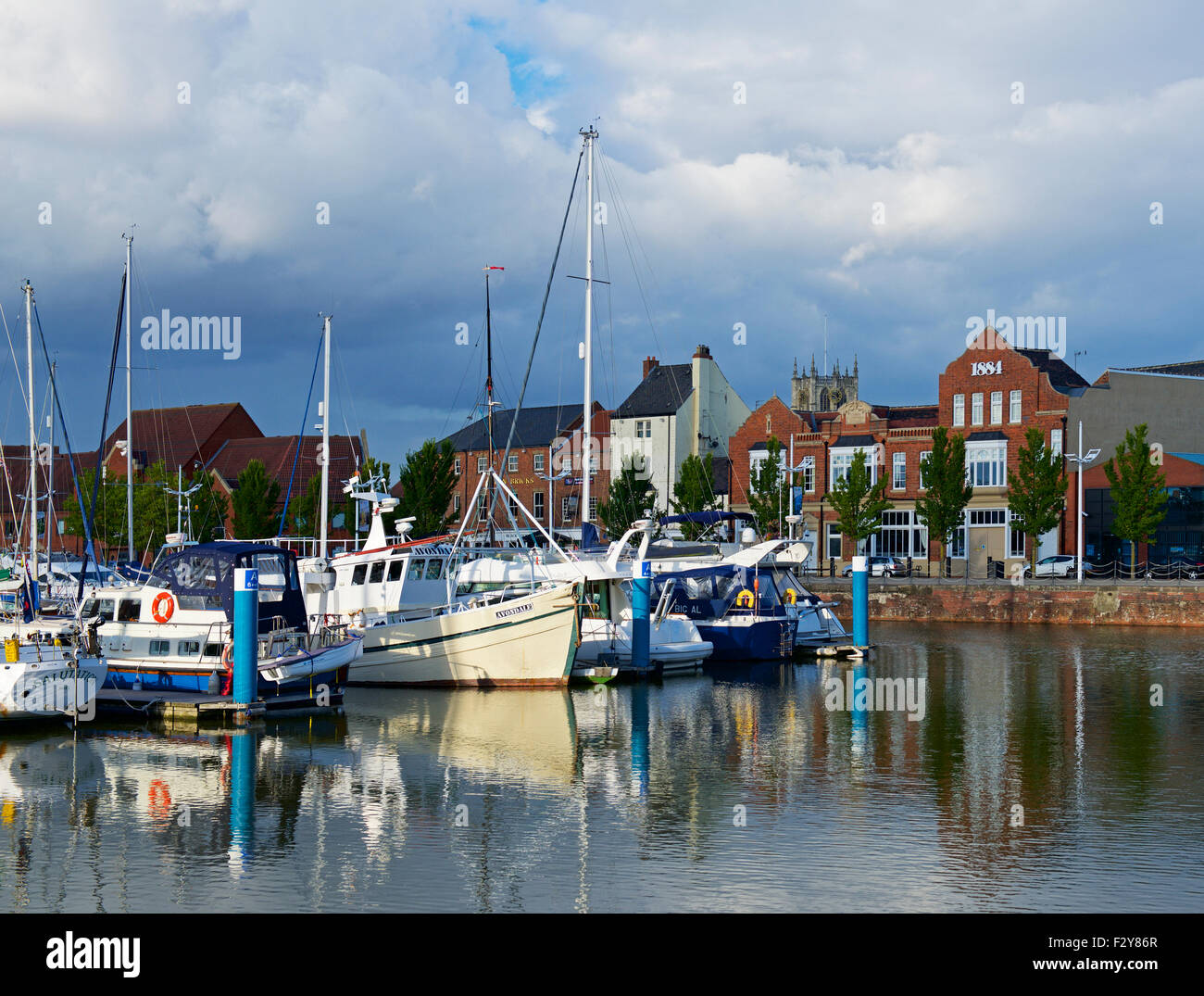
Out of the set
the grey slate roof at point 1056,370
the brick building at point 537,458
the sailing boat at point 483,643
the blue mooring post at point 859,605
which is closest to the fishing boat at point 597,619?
the sailing boat at point 483,643

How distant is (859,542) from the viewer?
74.4 meters

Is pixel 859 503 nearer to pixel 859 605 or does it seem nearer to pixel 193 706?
pixel 859 605

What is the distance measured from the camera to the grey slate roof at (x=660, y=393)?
87438 mm

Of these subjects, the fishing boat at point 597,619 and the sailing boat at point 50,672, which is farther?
the fishing boat at point 597,619

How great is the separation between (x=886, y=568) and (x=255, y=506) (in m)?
39.8

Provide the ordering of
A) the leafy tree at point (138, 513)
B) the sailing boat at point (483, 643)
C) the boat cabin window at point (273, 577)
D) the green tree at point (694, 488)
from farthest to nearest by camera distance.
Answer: the leafy tree at point (138, 513) < the green tree at point (694, 488) < the sailing boat at point (483, 643) < the boat cabin window at point (273, 577)

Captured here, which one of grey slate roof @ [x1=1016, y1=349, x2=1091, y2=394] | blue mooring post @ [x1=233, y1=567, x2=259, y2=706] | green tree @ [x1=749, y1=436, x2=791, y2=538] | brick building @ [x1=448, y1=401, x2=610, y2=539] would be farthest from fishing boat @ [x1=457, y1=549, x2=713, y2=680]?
brick building @ [x1=448, y1=401, x2=610, y2=539]

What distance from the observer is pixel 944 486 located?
66750 mm

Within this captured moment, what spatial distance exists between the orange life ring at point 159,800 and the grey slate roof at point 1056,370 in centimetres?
6167

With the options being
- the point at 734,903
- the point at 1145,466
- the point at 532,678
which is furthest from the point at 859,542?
the point at 734,903

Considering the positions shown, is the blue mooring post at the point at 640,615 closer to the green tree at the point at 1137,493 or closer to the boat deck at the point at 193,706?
the boat deck at the point at 193,706

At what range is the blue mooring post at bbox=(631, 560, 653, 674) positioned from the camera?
34062mm
